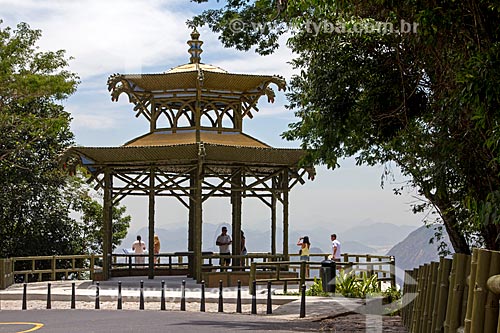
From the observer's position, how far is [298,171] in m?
31.0

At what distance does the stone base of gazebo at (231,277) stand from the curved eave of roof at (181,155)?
343 centimetres

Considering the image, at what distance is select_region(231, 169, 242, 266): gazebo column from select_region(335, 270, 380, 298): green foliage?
5.91 metres

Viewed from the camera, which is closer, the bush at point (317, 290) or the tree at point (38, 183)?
the bush at point (317, 290)

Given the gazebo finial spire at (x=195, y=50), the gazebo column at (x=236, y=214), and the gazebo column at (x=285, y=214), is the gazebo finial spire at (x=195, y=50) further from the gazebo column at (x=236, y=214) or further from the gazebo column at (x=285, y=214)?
the gazebo column at (x=285, y=214)

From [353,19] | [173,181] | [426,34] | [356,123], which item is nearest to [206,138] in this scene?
[173,181]

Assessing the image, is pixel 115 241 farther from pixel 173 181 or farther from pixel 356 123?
pixel 356 123

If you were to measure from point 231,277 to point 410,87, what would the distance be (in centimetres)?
1115

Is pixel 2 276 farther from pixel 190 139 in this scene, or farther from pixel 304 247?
pixel 304 247

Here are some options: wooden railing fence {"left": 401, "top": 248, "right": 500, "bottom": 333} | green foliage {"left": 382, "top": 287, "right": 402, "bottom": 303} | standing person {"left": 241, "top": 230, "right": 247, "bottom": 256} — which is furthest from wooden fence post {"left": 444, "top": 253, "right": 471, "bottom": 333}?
standing person {"left": 241, "top": 230, "right": 247, "bottom": 256}

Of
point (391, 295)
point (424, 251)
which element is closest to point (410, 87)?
point (391, 295)

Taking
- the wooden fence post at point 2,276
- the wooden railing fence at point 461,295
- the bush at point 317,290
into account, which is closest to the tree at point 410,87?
the wooden railing fence at point 461,295

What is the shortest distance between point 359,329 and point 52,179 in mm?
27918

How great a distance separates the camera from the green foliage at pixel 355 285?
24203 millimetres

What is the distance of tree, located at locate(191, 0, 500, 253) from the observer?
13.6m
